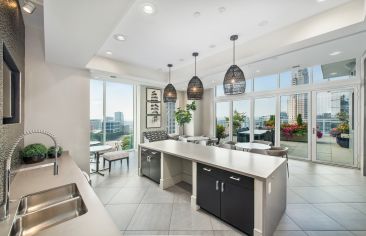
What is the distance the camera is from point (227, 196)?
2258 mm

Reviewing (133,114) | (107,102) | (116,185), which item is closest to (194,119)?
(133,114)

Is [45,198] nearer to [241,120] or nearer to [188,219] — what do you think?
[188,219]

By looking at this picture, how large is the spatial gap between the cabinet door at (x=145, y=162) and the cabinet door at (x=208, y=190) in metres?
1.69

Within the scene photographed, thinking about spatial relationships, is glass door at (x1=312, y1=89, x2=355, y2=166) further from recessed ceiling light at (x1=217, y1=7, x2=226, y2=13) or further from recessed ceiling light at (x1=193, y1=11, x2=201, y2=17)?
recessed ceiling light at (x1=193, y1=11, x2=201, y2=17)

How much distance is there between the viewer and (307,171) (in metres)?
4.55

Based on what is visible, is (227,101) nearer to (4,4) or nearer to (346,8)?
(346,8)

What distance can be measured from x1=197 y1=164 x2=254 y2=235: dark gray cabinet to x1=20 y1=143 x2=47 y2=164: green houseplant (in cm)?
260

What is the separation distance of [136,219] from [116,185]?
4.78 ft

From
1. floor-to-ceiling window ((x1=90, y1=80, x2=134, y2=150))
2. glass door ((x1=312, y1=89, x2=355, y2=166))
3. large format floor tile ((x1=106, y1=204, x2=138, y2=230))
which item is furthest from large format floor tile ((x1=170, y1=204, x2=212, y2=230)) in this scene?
glass door ((x1=312, y1=89, x2=355, y2=166))

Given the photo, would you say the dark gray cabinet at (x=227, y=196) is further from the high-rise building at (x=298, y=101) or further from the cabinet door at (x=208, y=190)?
the high-rise building at (x=298, y=101)

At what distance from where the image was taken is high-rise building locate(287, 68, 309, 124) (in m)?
5.63

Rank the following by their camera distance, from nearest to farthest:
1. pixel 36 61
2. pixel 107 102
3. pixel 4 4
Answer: pixel 4 4, pixel 36 61, pixel 107 102

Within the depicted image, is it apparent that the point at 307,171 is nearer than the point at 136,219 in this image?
No

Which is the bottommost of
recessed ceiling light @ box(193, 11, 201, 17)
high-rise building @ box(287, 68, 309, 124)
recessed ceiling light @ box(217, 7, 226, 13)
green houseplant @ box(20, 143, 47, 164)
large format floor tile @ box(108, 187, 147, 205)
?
large format floor tile @ box(108, 187, 147, 205)
